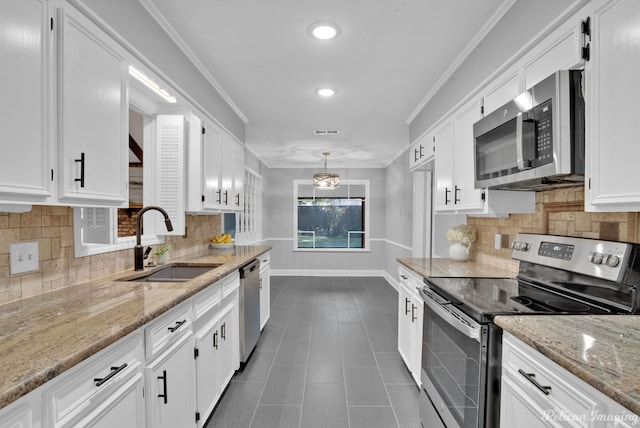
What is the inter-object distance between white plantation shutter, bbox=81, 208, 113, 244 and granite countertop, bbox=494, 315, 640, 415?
6.81ft

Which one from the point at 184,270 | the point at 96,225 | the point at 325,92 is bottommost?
the point at 184,270

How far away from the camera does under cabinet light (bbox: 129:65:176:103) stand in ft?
6.59

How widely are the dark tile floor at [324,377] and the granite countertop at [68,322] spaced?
114 cm

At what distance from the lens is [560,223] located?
1965mm

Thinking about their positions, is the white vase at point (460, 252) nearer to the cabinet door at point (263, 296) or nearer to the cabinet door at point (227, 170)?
the cabinet door at point (263, 296)

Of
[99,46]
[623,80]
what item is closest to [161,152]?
[99,46]

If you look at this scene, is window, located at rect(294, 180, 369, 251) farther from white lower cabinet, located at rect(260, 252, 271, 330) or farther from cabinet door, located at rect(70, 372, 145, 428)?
cabinet door, located at rect(70, 372, 145, 428)

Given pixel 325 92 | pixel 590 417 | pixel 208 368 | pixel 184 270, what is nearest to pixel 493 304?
pixel 590 417

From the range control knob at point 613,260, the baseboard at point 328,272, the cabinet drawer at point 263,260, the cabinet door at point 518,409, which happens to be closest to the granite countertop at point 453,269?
the range control knob at point 613,260

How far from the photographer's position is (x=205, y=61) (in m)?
2.74

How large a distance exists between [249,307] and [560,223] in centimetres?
249

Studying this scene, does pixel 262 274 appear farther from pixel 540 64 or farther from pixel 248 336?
pixel 540 64

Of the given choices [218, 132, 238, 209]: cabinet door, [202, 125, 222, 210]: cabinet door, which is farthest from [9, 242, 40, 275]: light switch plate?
[218, 132, 238, 209]: cabinet door

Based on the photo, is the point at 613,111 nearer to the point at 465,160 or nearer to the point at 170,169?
the point at 465,160
